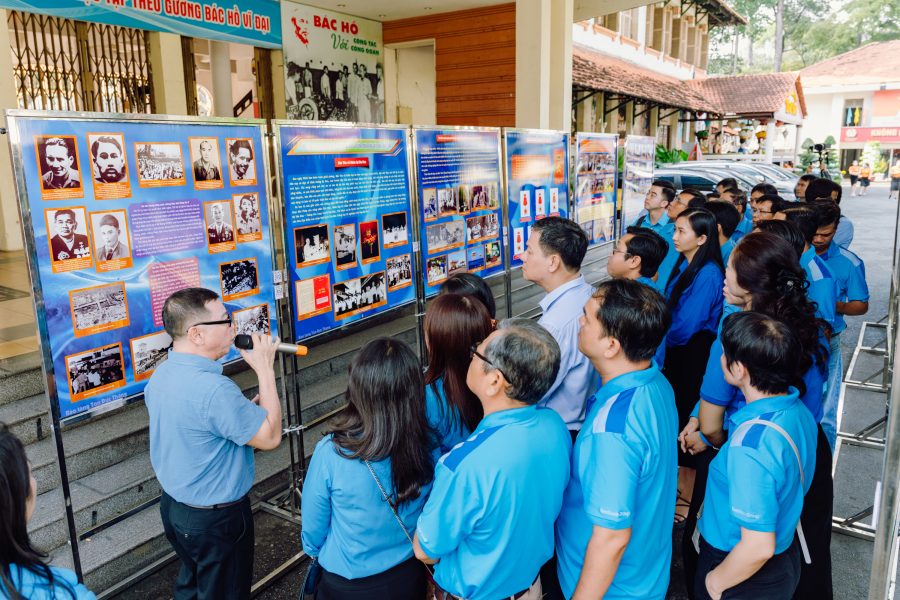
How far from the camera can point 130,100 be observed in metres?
7.28

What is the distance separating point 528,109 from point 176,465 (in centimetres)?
655

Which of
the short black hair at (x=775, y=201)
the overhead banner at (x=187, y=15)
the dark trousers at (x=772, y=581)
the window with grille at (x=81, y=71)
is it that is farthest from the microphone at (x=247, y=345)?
the window with grille at (x=81, y=71)

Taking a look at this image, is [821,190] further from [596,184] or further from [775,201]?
[596,184]

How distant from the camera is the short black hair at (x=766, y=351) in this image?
1.90 metres

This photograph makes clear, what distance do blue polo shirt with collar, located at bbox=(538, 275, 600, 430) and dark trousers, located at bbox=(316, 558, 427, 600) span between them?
2.86ft

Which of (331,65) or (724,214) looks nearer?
(724,214)

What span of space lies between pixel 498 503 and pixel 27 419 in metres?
2.99

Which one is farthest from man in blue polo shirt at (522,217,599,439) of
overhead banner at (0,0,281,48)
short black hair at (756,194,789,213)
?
overhead banner at (0,0,281,48)

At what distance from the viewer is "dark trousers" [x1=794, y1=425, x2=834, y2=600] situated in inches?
90.5

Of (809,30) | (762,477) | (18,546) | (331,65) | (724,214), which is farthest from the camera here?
(809,30)

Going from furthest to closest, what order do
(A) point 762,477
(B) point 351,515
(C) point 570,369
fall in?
(C) point 570,369 < (B) point 351,515 < (A) point 762,477

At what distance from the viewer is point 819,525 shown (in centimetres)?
238

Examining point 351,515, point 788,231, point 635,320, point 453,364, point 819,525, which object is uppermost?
point 788,231

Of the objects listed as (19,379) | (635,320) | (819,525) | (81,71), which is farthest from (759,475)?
(81,71)
